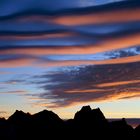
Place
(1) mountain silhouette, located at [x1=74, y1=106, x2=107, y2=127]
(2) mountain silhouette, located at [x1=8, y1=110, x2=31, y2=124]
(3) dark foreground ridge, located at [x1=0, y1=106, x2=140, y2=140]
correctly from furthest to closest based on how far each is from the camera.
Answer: (2) mountain silhouette, located at [x1=8, y1=110, x2=31, y2=124]
(1) mountain silhouette, located at [x1=74, y1=106, x2=107, y2=127]
(3) dark foreground ridge, located at [x1=0, y1=106, x2=140, y2=140]

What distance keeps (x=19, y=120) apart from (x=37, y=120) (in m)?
2.62

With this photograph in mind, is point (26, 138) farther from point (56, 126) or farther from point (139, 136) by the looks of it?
point (139, 136)

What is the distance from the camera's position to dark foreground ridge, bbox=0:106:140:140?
76.7 m

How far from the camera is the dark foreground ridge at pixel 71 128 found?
76.7m

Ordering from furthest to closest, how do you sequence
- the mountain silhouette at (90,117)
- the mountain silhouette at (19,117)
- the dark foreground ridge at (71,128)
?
1. the mountain silhouette at (19,117)
2. the mountain silhouette at (90,117)
3. the dark foreground ridge at (71,128)

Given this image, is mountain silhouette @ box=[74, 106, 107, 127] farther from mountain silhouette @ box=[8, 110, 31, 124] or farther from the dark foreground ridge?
mountain silhouette @ box=[8, 110, 31, 124]

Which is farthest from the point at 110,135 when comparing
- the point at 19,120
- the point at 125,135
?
the point at 19,120

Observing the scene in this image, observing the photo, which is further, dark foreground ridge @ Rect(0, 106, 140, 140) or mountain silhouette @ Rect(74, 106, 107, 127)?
mountain silhouette @ Rect(74, 106, 107, 127)

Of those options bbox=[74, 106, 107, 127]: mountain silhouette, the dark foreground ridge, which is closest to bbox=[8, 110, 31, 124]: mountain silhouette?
the dark foreground ridge

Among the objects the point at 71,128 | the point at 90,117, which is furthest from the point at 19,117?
the point at 90,117

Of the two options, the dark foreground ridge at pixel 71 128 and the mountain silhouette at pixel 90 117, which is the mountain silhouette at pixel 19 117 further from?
the mountain silhouette at pixel 90 117

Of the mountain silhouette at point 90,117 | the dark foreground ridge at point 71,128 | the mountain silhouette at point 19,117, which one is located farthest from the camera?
the mountain silhouette at point 19,117

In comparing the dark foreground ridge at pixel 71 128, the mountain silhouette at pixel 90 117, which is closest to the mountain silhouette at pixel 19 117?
the dark foreground ridge at pixel 71 128

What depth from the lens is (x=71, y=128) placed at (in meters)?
77.5
